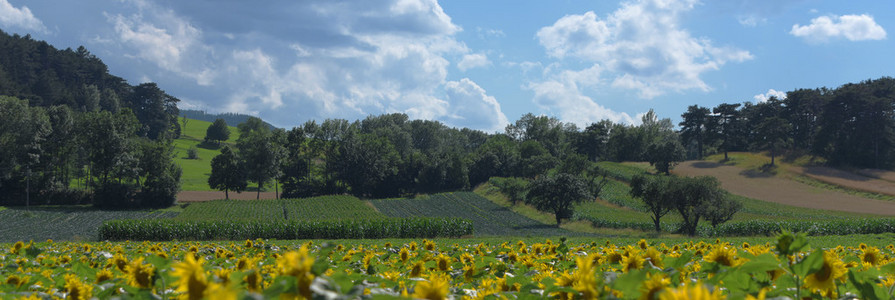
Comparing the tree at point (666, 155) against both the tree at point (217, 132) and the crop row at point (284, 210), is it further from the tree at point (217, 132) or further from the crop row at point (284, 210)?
the tree at point (217, 132)

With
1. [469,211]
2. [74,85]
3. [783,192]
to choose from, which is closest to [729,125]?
[783,192]

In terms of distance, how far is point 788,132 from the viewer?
287ft

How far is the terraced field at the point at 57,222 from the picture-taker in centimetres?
3319

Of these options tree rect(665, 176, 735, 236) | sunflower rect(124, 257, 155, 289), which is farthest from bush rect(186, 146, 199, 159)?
sunflower rect(124, 257, 155, 289)

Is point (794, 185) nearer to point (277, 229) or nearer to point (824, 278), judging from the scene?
point (277, 229)

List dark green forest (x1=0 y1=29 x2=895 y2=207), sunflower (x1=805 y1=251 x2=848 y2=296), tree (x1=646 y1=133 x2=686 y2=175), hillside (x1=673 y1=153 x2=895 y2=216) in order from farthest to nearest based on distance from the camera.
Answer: tree (x1=646 y1=133 x2=686 y2=175) < dark green forest (x1=0 y1=29 x2=895 y2=207) < hillside (x1=673 y1=153 x2=895 y2=216) < sunflower (x1=805 y1=251 x2=848 y2=296)

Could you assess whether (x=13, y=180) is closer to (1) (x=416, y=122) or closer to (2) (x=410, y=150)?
(2) (x=410, y=150)

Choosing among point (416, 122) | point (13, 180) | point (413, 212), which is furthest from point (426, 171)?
point (13, 180)

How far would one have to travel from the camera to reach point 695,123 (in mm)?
99812

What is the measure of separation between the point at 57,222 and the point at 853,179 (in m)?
91.4

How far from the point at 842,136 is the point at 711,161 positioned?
18.4 metres

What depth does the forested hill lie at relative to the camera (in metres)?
94.9

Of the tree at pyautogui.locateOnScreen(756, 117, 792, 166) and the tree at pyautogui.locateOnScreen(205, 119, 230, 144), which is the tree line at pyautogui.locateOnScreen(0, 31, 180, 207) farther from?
the tree at pyautogui.locateOnScreen(756, 117, 792, 166)

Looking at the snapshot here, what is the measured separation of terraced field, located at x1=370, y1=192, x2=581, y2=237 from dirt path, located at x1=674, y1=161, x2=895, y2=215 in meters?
32.7
